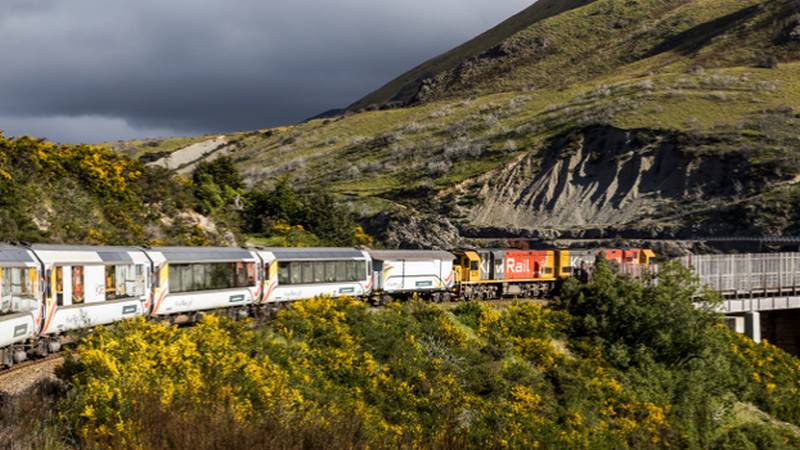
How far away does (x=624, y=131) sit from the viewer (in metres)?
95.2

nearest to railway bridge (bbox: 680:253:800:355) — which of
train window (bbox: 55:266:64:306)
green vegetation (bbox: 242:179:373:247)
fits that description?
green vegetation (bbox: 242:179:373:247)

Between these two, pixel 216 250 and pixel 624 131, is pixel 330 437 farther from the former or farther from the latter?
pixel 624 131

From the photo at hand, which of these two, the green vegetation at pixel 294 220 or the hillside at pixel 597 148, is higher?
the hillside at pixel 597 148

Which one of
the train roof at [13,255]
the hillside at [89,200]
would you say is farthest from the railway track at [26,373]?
the hillside at [89,200]

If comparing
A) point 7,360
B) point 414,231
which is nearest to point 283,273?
point 7,360

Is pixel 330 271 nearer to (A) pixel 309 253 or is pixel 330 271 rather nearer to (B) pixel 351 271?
(B) pixel 351 271

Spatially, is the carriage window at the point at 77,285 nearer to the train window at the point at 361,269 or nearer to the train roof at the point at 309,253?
the train roof at the point at 309,253

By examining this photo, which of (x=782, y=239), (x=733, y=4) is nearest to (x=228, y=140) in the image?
(x=733, y=4)

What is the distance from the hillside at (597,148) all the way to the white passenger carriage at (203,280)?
48654 millimetres

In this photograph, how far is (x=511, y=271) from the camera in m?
43.0

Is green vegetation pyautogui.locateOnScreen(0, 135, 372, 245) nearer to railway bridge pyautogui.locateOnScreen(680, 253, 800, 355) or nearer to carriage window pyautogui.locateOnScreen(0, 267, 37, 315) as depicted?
carriage window pyautogui.locateOnScreen(0, 267, 37, 315)

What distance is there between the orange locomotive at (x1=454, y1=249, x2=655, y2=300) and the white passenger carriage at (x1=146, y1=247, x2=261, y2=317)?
14.2 meters

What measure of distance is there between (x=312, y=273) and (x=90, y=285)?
11435 mm

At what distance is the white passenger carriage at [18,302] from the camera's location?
18.9m
